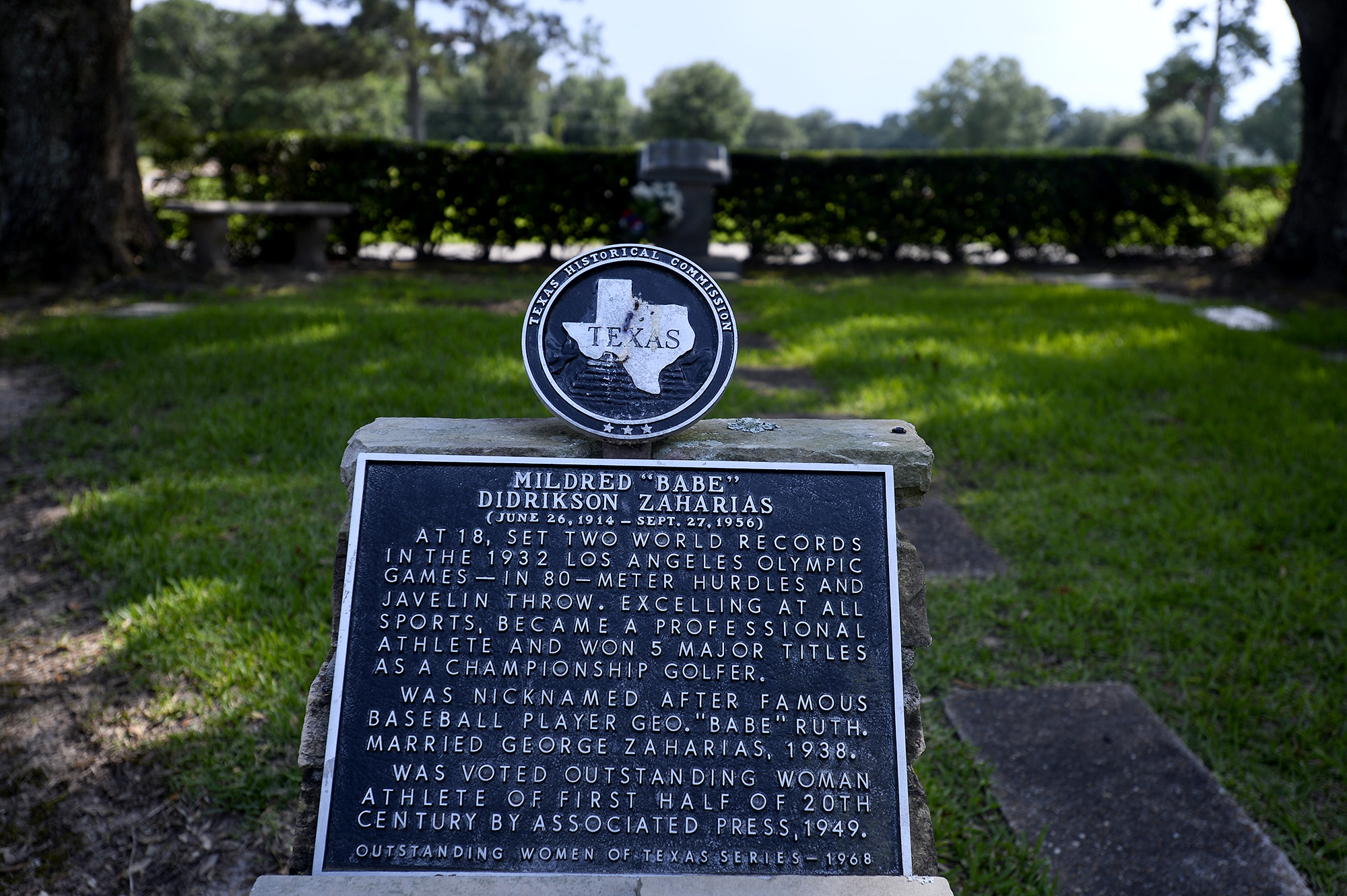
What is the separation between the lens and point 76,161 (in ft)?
22.3

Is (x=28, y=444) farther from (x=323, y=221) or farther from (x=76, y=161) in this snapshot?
(x=323, y=221)

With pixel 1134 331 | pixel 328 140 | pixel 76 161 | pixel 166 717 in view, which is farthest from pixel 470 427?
pixel 328 140

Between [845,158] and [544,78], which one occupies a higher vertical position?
[544,78]

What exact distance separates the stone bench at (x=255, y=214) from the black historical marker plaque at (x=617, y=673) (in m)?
7.44

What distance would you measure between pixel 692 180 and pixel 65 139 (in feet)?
17.9

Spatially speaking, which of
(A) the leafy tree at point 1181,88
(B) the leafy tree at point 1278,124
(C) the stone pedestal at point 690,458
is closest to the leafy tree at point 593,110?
(A) the leafy tree at point 1181,88

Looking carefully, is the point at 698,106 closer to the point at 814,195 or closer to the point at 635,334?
the point at 814,195

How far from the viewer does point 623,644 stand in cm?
171

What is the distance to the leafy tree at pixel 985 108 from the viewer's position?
59.6m

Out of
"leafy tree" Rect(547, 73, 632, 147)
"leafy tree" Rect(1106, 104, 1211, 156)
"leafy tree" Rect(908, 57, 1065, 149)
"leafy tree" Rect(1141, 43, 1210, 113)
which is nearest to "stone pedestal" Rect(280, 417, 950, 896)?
"leafy tree" Rect(1141, 43, 1210, 113)

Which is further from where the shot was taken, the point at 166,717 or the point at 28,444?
the point at 28,444

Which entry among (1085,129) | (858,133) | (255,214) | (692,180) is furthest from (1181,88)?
(858,133)

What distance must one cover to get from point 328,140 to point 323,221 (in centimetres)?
125

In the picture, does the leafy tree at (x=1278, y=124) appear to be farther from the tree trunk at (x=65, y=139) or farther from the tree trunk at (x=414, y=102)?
the tree trunk at (x=65, y=139)
